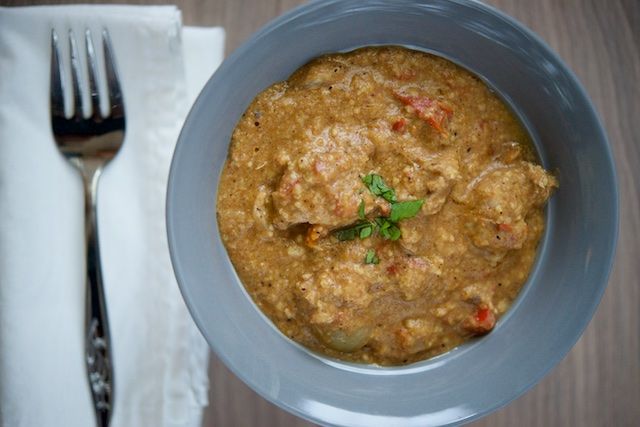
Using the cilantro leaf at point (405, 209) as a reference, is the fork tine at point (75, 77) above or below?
above

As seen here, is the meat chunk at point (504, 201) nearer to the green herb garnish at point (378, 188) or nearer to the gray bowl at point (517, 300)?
the gray bowl at point (517, 300)

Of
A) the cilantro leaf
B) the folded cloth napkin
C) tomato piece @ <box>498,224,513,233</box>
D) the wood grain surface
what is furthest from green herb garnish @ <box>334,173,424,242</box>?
the wood grain surface

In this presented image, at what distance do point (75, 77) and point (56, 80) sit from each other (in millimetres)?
73

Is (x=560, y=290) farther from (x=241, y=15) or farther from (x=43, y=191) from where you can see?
(x=43, y=191)

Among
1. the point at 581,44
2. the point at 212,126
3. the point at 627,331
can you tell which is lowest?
the point at 627,331

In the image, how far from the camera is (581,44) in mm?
2781

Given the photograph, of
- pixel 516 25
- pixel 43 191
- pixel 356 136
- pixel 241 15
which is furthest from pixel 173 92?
pixel 516 25

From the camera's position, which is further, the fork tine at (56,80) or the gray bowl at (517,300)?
the fork tine at (56,80)

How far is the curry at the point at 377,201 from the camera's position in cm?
223

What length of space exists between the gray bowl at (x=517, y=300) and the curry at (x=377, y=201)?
61mm

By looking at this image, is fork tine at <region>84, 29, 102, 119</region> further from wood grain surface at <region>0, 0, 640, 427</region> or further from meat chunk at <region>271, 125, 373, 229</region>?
meat chunk at <region>271, 125, 373, 229</region>

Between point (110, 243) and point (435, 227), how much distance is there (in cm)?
127

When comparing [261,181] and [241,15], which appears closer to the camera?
[261,181]

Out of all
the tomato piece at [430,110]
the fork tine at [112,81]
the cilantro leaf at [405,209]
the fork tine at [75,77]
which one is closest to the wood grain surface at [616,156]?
the fork tine at [112,81]
